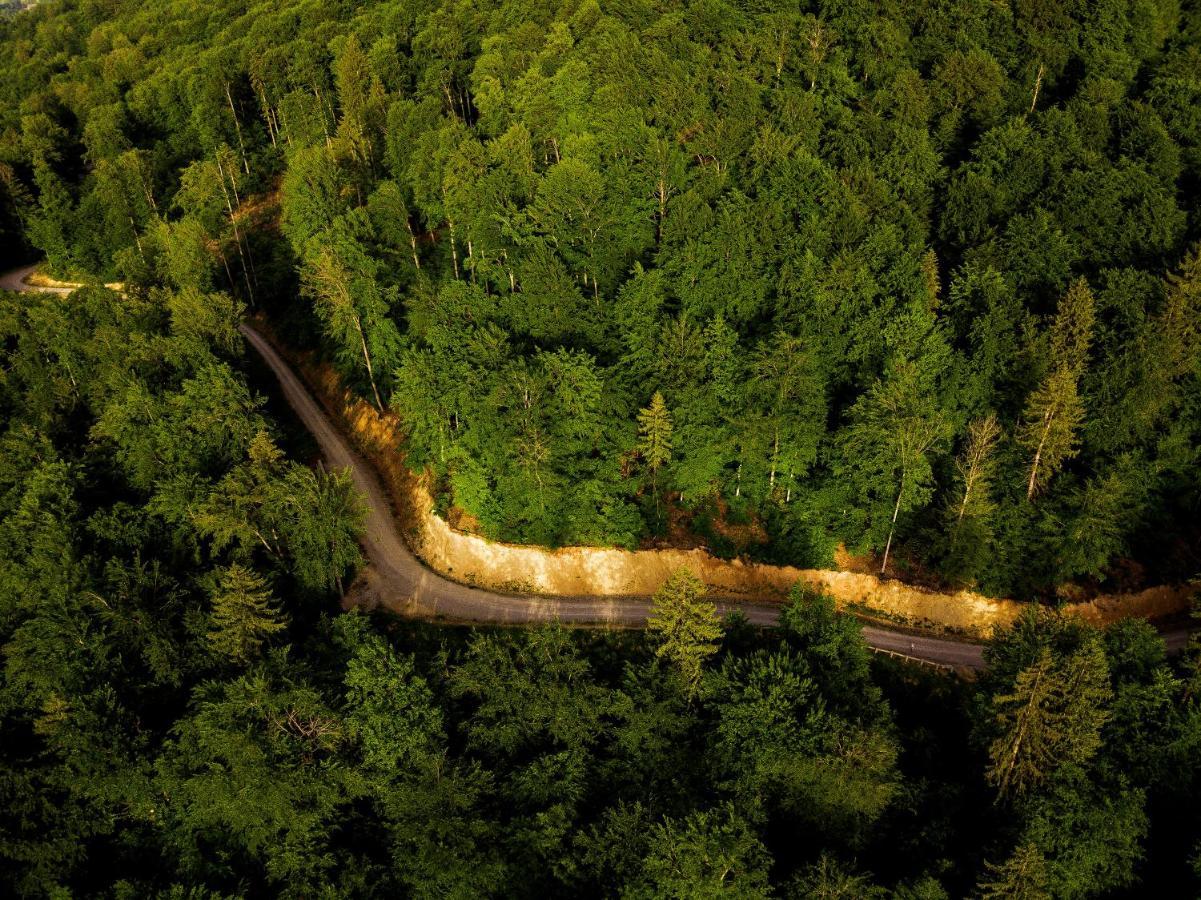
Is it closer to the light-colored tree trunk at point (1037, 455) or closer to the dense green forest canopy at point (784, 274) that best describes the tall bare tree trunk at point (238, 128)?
the dense green forest canopy at point (784, 274)

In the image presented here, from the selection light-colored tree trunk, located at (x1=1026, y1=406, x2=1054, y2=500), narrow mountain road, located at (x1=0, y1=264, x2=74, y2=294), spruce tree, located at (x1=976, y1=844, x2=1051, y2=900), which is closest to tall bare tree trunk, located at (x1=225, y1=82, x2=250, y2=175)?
narrow mountain road, located at (x1=0, y1=264, x2=74, y2=294)

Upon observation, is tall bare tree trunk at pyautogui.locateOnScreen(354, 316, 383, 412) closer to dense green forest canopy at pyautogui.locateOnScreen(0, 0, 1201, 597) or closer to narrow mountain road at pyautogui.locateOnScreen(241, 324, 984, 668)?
dense green forest canopy at pyautogui.locateOnScreen(0, 0, 1201, 597)

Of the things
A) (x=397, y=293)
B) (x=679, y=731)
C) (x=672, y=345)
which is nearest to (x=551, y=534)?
(x=672, y=345)

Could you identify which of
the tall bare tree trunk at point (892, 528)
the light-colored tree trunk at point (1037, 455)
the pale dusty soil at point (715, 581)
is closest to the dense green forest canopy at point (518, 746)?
the pale dusty soil at point (715, 581)

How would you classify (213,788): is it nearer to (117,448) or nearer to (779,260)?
(117,448)

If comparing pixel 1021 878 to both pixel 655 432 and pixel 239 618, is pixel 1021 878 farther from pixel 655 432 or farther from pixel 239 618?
pixel 239 618

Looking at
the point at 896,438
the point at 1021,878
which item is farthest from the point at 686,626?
the point at 896,438
